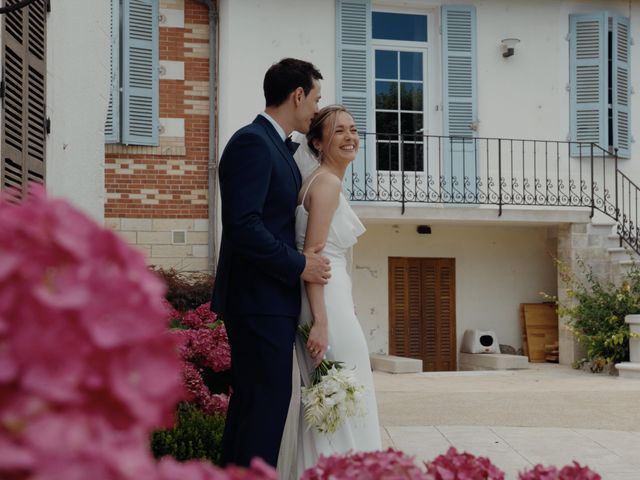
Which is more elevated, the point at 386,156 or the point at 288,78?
the point at 386,156

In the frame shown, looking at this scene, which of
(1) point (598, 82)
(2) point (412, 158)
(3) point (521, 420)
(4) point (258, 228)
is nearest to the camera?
(4) point (258, 228)

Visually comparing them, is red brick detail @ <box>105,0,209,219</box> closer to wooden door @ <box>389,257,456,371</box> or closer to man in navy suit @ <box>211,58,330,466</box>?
wooden door @ <box>389,257,456,371</box>

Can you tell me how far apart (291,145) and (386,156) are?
8.95 metres

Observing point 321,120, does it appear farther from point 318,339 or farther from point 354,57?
point 354,57

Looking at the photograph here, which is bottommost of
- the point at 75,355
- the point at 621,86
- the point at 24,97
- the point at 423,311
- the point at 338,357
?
the point at 423,311

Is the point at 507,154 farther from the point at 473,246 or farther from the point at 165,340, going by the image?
the point at 165,340

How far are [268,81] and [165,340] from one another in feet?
8.28

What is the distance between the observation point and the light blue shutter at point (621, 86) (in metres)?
12.5

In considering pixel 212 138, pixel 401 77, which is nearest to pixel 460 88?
Answer: pixel 401 77

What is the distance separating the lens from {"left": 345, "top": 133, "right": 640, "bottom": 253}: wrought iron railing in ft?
38.5

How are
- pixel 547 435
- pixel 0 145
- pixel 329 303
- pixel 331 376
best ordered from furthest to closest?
pixel 547 435 < pixel 0 145 < pixel 329 303 < pixel 331 376

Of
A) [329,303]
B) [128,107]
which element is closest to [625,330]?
[128,107]

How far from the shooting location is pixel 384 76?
12.4m

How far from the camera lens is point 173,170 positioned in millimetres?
11336
